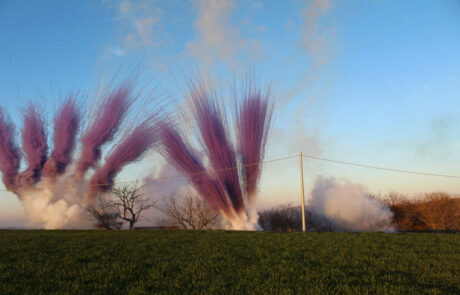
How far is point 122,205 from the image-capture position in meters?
20.5

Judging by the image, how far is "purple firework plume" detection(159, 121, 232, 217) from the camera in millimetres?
15125

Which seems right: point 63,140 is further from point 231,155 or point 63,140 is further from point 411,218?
point 411,218

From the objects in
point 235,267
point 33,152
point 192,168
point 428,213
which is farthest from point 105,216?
point 428,213

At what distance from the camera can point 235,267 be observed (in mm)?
6824

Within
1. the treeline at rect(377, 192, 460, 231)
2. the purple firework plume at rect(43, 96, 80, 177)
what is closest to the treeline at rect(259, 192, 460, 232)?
the treeline at rect(377, 192, 460, 231)

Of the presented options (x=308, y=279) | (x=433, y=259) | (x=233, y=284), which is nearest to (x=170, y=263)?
(x=233, y=284)

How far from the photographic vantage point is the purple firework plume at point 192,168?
15.1 meters

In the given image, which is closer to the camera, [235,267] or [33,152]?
[235,267]

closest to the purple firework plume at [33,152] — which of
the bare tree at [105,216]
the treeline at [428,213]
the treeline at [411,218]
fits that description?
the bare tree at [105,216]

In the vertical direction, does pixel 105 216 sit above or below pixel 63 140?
below

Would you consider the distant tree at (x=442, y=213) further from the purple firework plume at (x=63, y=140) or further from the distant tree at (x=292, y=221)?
the purple firework plume at (x=63, y=140)

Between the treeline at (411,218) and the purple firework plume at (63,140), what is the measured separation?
12339 mm

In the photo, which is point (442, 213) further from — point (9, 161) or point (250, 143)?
point (9, 161)

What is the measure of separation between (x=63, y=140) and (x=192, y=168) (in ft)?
23.1
